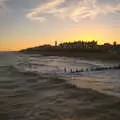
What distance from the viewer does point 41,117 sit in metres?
9.65

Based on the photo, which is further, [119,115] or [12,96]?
[12,96]

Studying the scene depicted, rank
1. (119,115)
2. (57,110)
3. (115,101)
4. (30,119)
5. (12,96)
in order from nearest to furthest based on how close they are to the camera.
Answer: (30,119) < (119,115) < (57,110) < (115,101) < (12,96)

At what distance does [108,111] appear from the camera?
417 inches

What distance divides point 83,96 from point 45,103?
2687 mm

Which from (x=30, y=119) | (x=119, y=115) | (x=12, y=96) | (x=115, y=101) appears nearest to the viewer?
(x=30, y=119)

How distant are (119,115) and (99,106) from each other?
1571 mm

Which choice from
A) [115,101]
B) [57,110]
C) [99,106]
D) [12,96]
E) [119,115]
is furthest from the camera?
[12,96]

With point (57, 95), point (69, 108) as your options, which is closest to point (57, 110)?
point (69, 108)

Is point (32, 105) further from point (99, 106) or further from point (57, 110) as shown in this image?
point (99, 106)

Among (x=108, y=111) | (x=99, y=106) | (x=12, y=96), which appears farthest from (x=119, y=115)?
(x=12, y=96)

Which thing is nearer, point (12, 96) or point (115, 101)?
point (115, 101)

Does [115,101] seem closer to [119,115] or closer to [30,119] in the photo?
[119,115]

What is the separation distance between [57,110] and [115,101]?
3.40m

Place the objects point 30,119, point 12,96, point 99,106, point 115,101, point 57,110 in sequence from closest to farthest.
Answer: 1. point 30,119
2. point 57,110
3. point 99,106
4. point 115,101
5. point 12,96
